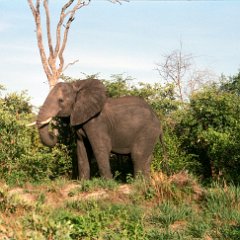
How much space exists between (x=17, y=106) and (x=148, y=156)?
404 centimetres

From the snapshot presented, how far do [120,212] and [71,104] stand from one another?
3894 millimetres

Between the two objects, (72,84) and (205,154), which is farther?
(205,154)

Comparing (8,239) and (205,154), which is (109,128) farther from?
(8,239)

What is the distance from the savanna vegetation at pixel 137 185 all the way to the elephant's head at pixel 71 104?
1.31m

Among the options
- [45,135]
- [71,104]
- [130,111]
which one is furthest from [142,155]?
[45,135]

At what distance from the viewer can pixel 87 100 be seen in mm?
10688

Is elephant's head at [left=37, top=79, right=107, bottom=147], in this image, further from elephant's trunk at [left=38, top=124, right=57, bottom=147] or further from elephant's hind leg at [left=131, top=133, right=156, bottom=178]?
elephant's hind leg at [left=131, top=133, right=156, bottom=178]

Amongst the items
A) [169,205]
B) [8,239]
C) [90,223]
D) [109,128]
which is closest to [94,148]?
[109,128]

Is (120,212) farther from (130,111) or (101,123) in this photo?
(130,111)

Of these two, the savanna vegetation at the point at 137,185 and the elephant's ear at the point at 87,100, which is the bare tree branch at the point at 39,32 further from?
the elephant's ear at the point at 87,100

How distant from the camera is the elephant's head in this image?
10281 mm

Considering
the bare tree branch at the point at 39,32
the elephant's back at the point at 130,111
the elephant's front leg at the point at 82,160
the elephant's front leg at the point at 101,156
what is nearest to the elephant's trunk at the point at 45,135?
the elephant's front leg at the point at 82,160

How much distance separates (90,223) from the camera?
6.80 meters

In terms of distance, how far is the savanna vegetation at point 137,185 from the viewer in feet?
21.6
